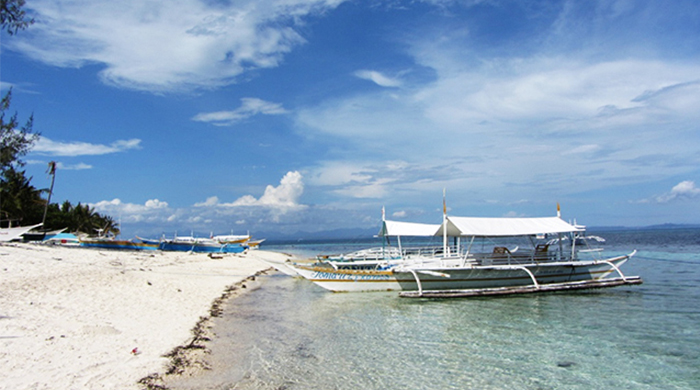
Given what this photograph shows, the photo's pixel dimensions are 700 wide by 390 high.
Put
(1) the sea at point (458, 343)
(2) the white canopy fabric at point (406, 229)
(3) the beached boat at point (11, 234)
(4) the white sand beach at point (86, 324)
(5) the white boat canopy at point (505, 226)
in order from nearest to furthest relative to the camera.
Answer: (4) the white sand beach at point (86, 324) < (1) the sea at point (458, 343) < (5) the white boat canopy at point (505, 226) < (2) the white canopy fabric at point (406, 229) < (3) the beached boat at point (11, 234)

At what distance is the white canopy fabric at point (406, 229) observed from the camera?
85.3 feet

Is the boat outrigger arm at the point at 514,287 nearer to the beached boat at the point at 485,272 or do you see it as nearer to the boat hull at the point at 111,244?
the beached boat at the point at 485,272

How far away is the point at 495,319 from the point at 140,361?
10.8 m

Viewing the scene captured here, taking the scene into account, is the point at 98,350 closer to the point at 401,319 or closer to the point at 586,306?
the point at 401,319

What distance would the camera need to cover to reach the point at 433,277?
1911 centimetres

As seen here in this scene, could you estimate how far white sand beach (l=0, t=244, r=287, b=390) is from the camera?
7348 millimetres

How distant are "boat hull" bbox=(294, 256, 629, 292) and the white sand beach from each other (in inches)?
204

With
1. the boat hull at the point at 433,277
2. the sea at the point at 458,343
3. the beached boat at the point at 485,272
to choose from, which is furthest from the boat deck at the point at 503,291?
the boat hull at the point at 433,277

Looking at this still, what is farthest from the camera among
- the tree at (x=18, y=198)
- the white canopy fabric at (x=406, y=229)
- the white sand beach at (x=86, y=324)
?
the tree at (x=18, y=198)

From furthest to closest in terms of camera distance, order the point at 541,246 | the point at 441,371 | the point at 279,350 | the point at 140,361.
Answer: the point at 541,246
the point at 279,350
the point at 441,371
the point at 140,361

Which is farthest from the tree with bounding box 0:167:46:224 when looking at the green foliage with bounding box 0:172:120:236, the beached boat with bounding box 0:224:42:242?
the beached boat with bounding box 0:224:42:242

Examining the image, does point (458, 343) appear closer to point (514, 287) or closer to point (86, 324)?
point (86, 324)

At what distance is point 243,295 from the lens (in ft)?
67.4

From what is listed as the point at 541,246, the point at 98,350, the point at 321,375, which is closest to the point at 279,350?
the point at 321,375
